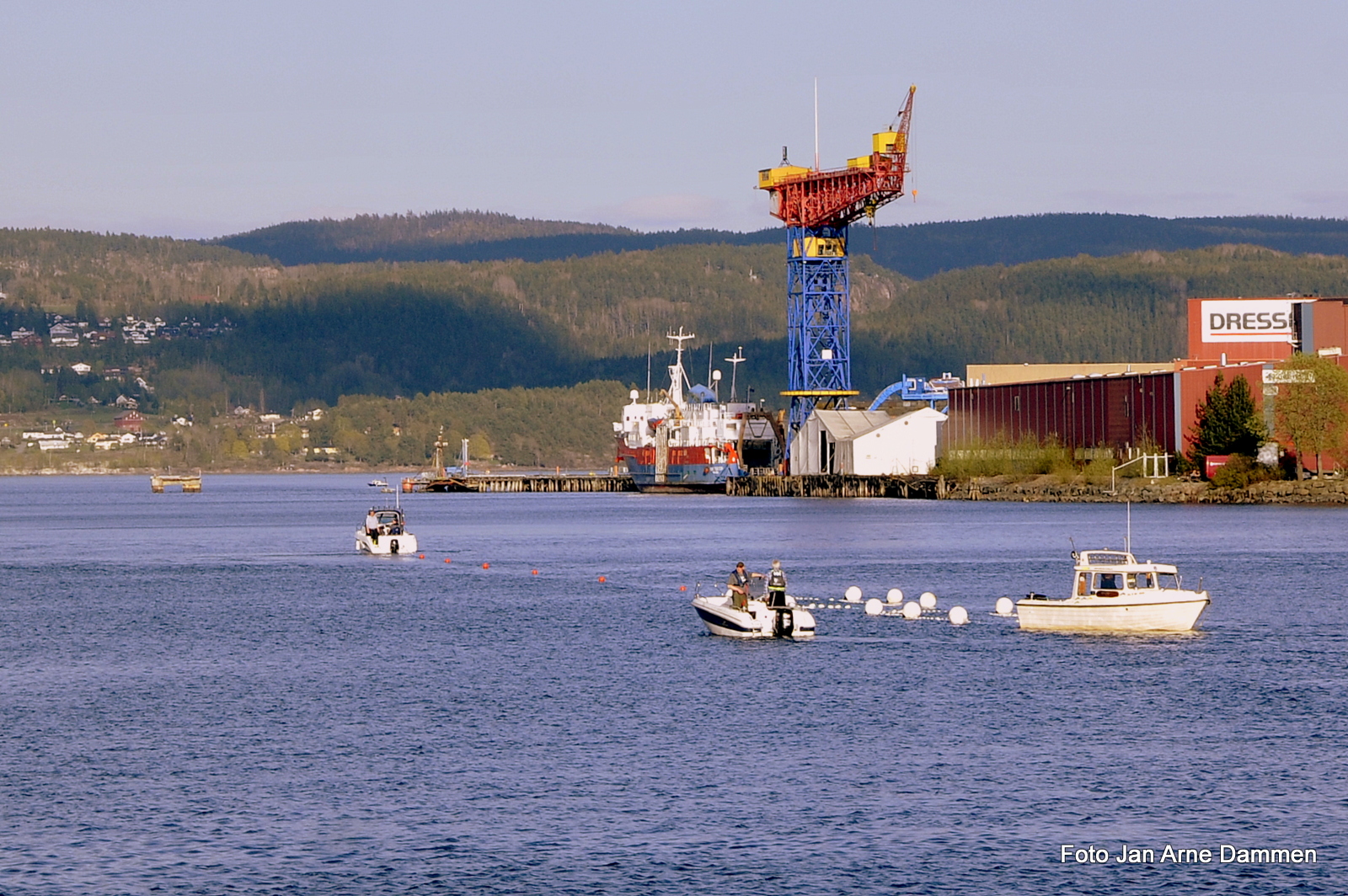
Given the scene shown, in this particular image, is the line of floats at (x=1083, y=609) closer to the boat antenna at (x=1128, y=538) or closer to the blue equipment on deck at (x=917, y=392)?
the boat antenna at (x=1128, y=538)

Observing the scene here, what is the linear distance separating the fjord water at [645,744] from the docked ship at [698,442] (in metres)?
112

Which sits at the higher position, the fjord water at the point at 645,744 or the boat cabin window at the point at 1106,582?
the boat cabin window at the point at 1106,582

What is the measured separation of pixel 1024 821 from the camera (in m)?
31.5

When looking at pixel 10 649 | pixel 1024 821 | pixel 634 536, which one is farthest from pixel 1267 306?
pixel 1024 821

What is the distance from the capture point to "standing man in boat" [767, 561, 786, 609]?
2052 inches

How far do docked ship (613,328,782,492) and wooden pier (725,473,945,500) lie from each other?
13.4 metres

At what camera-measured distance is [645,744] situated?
126 ft

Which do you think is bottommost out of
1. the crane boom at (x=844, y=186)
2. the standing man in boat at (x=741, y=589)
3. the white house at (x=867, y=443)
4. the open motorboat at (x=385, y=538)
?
the open motorboat at (x=385, y=538)

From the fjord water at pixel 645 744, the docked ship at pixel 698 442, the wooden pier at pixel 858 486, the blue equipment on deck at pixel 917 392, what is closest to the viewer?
the fjord water at pixel 645 744

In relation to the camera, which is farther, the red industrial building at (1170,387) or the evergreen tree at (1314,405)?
the red industrial building at (1170,387)

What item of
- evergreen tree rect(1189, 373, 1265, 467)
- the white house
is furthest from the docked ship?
evergreen tree rect(1189, 373, 1265, 467)

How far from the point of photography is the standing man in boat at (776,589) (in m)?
52.1

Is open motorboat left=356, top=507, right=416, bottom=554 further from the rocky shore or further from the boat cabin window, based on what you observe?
the boat cabin window

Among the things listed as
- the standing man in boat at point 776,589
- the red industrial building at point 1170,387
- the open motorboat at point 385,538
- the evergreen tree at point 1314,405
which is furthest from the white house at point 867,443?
the standing man in boat at point 776,589
